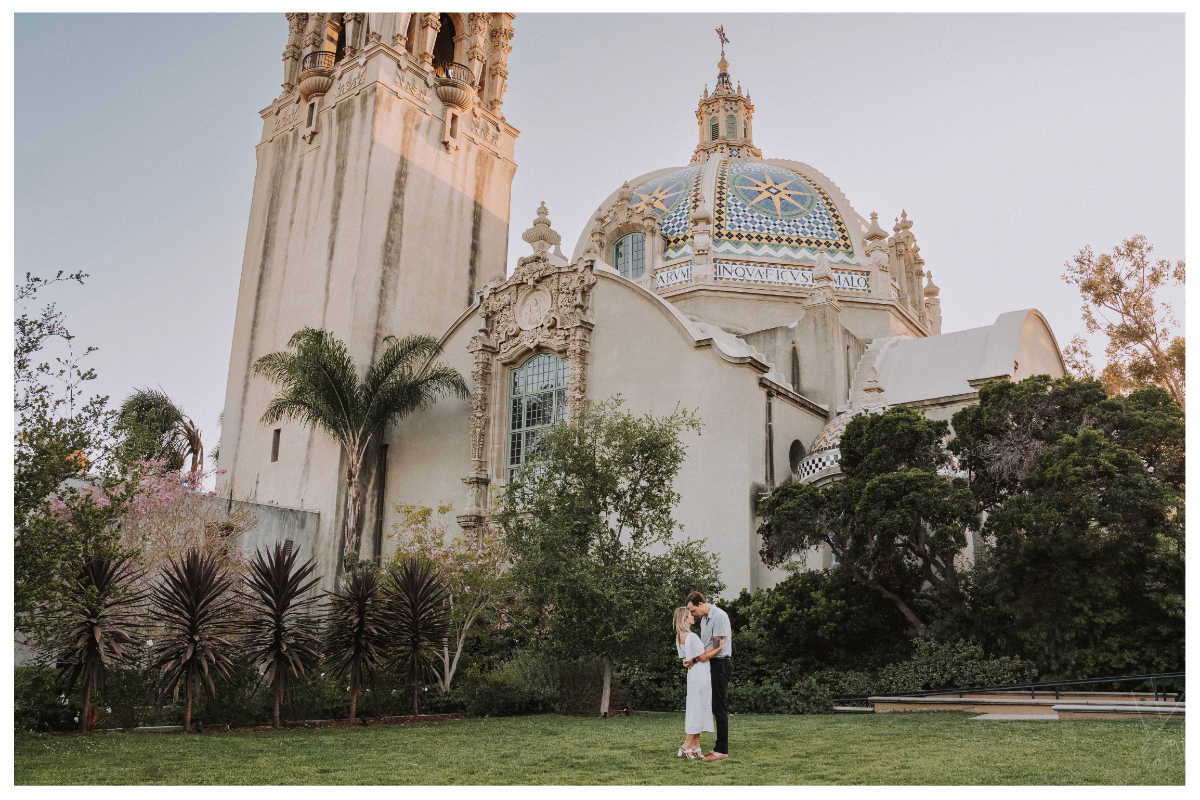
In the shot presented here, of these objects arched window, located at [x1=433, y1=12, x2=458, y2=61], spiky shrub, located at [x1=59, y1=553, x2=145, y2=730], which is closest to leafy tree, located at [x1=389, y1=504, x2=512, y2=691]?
spiky shrub, located at [x1=59, y1=553, x2=145, y2=730]

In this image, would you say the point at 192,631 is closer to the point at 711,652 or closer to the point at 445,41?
the point at 711,652

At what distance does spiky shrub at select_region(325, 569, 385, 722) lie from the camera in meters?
13.0

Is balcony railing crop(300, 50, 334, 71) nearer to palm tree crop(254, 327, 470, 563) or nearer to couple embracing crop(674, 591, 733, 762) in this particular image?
palm tree crop(254, 327, 470, 563)

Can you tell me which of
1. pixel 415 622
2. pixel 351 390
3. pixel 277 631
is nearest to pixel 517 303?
pixel 351 390

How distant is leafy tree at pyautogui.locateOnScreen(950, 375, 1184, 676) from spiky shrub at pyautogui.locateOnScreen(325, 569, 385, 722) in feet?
31.5

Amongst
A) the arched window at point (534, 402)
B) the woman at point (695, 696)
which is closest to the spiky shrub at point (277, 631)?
the woman at point (695, 696)

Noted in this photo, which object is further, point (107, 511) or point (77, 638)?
point (77, 638)

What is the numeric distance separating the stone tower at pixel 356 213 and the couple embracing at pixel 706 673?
18.4m

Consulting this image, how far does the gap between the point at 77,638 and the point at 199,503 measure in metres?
10.8

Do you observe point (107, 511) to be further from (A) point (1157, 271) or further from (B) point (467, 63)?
(A) point (1157, 271)

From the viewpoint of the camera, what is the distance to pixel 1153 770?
21.9 ft

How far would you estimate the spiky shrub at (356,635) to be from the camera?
12984 mm
